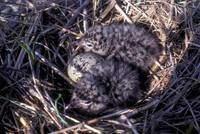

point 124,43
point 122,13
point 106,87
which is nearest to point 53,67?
point 106,87

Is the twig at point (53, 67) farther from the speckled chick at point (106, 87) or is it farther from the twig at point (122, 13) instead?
the twig at point (122, 13)

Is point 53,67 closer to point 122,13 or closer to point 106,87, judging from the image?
point 106,87

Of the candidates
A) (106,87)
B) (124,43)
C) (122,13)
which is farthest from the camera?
(122,13)

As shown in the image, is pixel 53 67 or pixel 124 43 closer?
pixel 53 67

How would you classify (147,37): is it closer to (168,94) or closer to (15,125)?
(168,94)

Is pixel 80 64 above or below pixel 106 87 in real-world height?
above

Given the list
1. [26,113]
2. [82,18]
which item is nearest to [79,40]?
[82,18]
